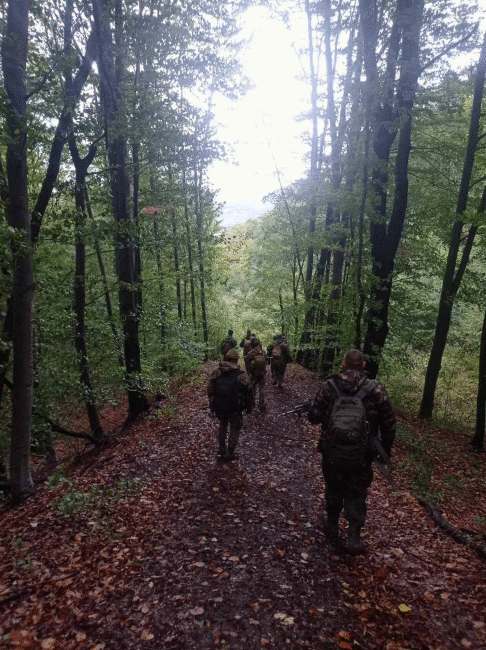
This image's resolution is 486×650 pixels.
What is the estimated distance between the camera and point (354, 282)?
11.8m

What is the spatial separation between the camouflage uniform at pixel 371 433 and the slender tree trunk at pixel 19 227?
434 centimetres

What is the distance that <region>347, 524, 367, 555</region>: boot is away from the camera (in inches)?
190

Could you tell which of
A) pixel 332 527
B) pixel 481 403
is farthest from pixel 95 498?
pixel 481 403

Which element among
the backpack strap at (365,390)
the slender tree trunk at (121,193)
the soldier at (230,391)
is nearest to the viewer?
the backpack strap at (365,390)

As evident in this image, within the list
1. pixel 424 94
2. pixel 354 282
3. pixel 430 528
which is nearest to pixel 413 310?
pixel 354 282

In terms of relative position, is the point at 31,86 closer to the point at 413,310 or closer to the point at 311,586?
the point at 311,586

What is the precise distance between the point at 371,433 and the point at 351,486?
70 cm

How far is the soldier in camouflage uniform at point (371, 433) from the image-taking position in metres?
4.67

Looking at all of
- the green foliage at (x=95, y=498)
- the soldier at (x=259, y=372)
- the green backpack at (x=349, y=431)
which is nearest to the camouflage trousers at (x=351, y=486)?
the green backpack at (x=349, y=431)

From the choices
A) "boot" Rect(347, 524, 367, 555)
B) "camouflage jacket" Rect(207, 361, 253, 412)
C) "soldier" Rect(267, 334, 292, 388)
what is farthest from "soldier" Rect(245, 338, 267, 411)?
"boot" Rect(347, 524, 367, 555)

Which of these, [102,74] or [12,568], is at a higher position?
[102,74]

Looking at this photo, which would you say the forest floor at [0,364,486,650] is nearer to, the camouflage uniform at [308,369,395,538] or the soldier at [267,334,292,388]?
the camouflage uniform at [308,369,395,538]

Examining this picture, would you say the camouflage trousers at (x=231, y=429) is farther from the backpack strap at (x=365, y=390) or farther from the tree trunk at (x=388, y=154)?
the tree trunk at (x=388, y=154)

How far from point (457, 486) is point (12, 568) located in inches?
335
